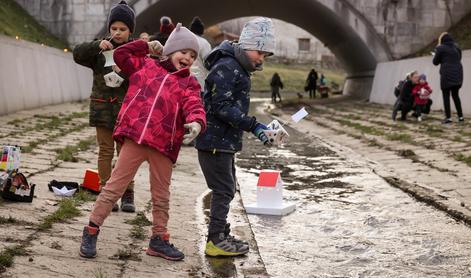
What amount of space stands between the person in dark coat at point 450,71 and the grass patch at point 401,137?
2426 millimetres

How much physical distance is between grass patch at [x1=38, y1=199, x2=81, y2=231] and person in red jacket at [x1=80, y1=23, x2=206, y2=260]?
620 mm

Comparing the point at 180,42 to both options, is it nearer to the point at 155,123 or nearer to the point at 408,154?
the point at 155,123

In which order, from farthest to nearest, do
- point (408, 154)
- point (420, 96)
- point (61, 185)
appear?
point (420, 96) → point (408, 154) → point (61, 185)

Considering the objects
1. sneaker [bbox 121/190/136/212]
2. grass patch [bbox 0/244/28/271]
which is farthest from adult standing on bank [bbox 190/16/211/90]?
grass patch [bbox 0/244/28/271]

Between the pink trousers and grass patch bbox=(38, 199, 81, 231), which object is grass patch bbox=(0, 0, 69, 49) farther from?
the pink trousers

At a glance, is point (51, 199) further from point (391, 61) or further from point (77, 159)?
point (391, 61)

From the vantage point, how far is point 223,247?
210 inches

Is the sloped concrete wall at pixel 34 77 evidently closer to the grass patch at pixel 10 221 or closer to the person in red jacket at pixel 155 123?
the grass patch at pixel 10 221

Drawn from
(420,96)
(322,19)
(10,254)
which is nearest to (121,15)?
(10,254)

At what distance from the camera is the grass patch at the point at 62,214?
553 centimetres

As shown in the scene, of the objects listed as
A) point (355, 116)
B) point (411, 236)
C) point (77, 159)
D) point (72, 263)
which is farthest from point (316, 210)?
point (355, 116)

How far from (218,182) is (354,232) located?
139 cm

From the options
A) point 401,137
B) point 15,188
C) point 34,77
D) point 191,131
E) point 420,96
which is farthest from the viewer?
point 34,77

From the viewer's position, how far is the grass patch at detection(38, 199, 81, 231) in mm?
5526
